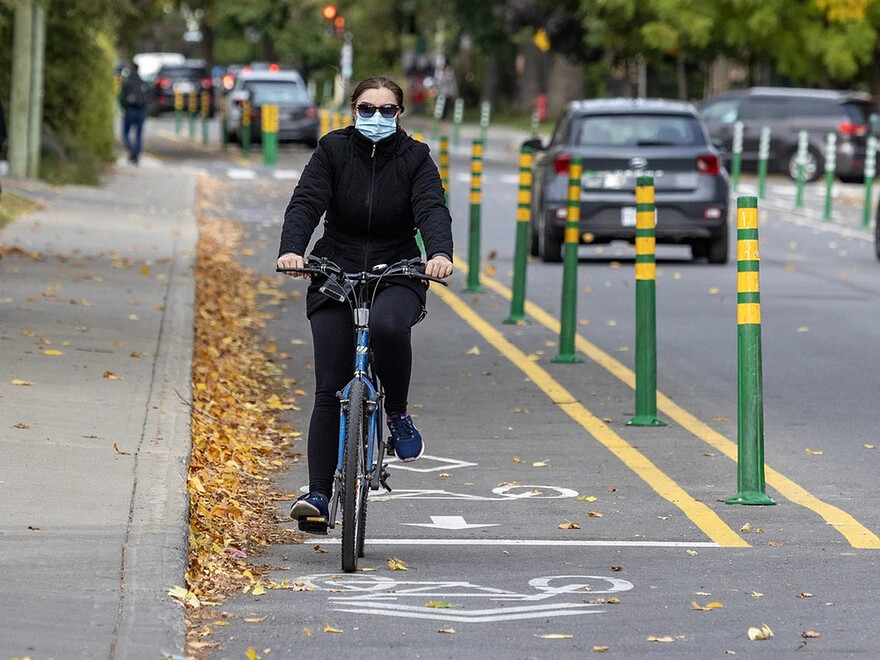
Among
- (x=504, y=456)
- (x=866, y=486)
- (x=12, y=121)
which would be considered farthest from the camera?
(x=12, y=121)

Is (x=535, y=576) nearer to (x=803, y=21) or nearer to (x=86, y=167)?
(x=86, y=167)

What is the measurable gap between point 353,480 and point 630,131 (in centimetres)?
1422

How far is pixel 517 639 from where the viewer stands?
631cm

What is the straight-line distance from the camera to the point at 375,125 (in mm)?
7719

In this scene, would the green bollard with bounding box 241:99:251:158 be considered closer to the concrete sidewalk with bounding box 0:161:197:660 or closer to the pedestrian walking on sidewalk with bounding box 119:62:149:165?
the pedestrian walking on sidewalk with bounding box 119:62:149:165

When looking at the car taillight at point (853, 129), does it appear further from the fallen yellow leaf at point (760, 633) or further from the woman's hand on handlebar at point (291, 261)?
the fallen yellow leaf at point (760, 633)

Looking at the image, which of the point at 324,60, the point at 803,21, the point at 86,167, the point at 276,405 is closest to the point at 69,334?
the point at 276,405

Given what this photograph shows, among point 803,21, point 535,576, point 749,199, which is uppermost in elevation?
point 803,21

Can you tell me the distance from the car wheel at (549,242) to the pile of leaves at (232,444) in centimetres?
440

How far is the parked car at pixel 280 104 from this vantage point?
155ft

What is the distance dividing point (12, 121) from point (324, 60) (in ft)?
238

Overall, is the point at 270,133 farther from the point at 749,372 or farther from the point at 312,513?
the point at 312,513

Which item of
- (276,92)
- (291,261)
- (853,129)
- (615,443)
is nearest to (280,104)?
(276,92)

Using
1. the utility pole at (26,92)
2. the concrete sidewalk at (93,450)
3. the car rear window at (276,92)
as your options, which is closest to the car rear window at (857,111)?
the car rear window at (276,92)
